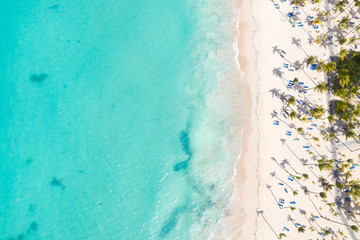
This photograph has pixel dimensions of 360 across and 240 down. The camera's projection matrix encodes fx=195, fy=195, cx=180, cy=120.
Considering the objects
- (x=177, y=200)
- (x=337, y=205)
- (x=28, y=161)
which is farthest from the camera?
(x=28, y=161)

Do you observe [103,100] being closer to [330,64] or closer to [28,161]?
[28,161]

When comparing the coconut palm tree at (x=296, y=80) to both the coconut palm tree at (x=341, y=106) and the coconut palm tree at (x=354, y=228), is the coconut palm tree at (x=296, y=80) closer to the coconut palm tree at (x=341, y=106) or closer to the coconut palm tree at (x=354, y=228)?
the coconut palm tree at (x=341, y=106)

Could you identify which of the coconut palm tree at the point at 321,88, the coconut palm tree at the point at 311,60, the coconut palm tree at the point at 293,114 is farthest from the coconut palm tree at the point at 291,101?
the coconut palm tree at the point at 311,60

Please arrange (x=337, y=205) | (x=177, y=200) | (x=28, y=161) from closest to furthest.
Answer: (x=337, y=205)
(x=177, y=200)
(x=28, y=161)

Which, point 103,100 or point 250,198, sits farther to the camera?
point 103,100

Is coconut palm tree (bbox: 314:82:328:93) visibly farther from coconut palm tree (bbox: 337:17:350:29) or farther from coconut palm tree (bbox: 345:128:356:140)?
coconut palm tree (bbox: 337:17:350:29)

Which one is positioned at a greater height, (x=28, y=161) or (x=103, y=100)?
(x=103, y=100)

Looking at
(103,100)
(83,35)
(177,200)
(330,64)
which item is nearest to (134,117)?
(103,100)
